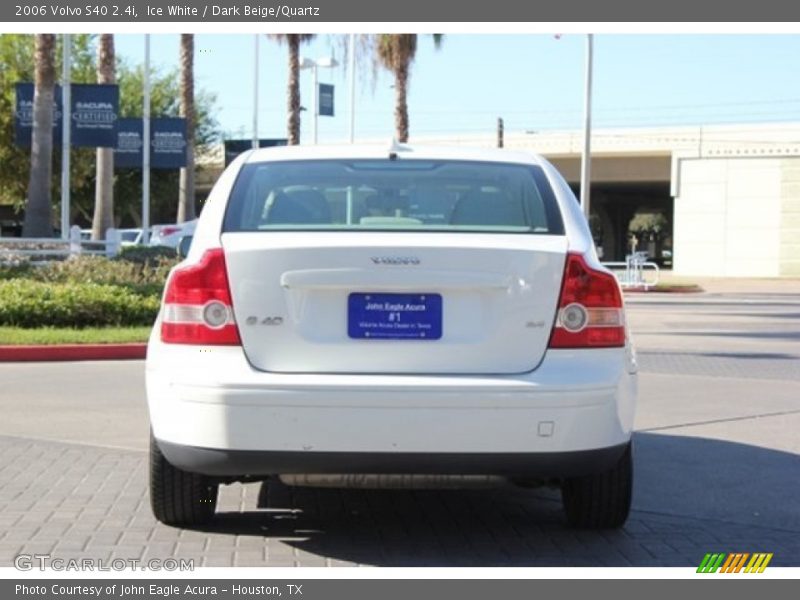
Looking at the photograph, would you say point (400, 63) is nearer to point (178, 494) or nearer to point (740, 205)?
point (740, 205)

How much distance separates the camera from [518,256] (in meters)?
5.46

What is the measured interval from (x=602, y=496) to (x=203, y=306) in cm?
208

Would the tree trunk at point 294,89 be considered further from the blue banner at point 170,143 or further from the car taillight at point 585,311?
the car taillight at point 585,311

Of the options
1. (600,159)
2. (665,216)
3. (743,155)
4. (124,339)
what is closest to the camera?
(124,339)

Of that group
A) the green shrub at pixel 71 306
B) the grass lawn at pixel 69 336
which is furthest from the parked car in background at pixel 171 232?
the grass lawn at pixel 69 336

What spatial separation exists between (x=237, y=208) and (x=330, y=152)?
75 centimetres

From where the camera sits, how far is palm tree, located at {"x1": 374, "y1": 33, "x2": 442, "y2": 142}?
36.6m

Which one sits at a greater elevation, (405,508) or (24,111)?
(24,111)

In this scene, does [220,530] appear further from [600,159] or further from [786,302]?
[600,159]

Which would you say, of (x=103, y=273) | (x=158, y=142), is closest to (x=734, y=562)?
(x=103, y=273)

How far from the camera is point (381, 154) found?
250 inches

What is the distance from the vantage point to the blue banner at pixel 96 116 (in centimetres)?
2744

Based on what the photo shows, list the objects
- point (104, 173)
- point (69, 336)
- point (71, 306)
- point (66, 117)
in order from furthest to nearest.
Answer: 1. point (104, 173)
2. point (66, 117)
3. point (71, 306)
4. point (69, 336)

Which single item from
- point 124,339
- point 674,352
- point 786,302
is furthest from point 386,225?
point 786,302
